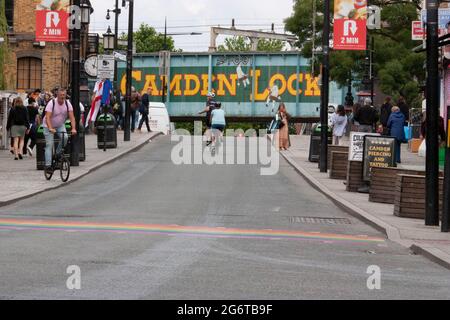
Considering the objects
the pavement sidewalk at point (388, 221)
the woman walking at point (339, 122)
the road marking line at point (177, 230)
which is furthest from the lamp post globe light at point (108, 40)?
the road marking line at point (177, 230)

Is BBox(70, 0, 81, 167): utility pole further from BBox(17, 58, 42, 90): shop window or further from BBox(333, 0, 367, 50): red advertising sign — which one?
BBox(17, 58, 42, 90): shop window

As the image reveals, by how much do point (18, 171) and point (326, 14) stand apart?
9891mm

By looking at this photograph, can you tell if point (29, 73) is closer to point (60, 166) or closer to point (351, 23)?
point (351, 23)

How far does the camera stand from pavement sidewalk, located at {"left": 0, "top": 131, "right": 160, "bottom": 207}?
2039 centimetres

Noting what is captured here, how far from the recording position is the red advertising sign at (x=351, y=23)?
3275 cm

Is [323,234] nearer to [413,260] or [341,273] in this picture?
[413,260]

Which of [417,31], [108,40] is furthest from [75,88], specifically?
[108,40]

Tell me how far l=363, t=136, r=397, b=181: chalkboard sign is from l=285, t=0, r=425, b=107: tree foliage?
2015cm

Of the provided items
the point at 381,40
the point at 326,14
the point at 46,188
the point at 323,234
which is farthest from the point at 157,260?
the point at 381,40

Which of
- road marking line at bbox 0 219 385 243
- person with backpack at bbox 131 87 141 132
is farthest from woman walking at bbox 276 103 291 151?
road marking line at bbox 0 219 385 243

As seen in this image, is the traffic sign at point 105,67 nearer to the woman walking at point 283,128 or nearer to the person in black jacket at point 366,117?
the woman walking at point 283,128

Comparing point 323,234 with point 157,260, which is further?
point 323,234

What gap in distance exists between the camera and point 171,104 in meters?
72.5

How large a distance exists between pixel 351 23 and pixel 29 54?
2568cm
